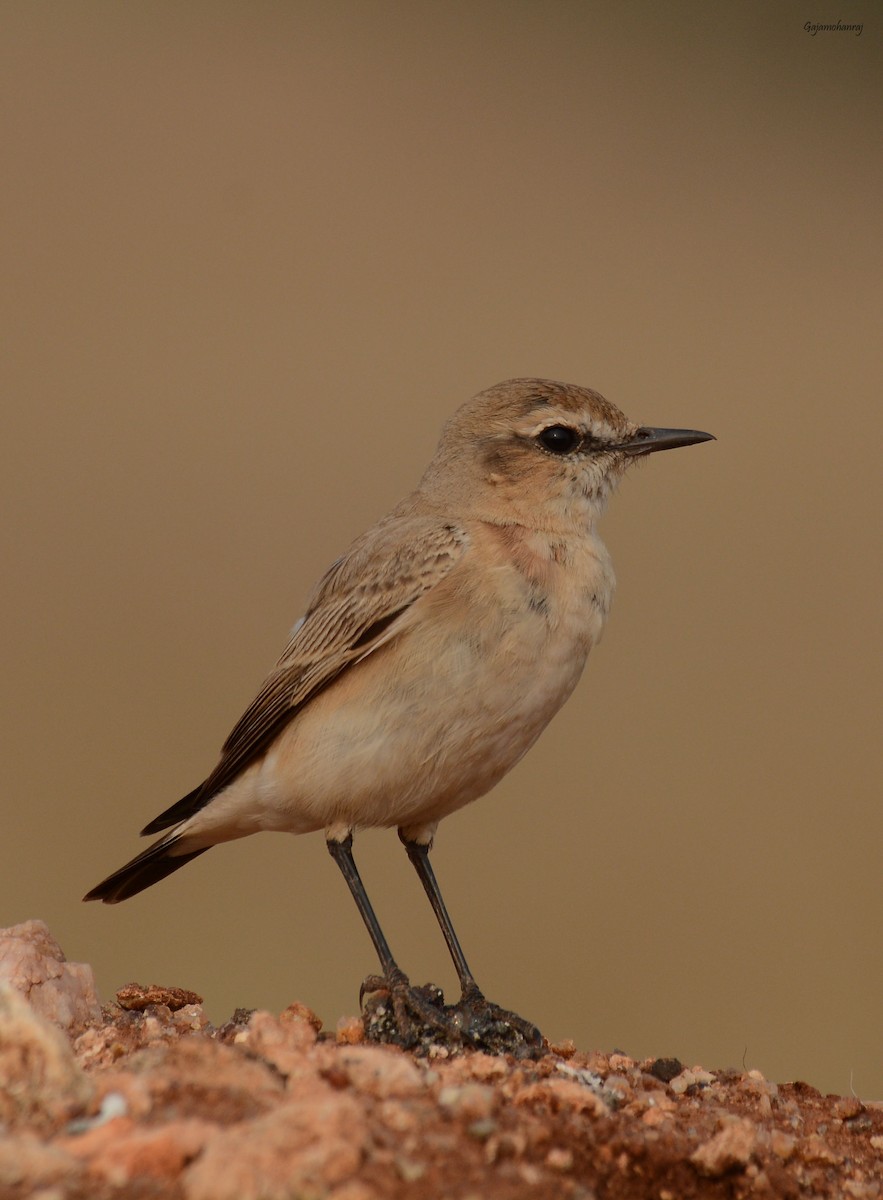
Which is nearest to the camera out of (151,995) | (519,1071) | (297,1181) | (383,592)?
(297,1181)

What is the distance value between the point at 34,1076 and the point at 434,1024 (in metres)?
2.09

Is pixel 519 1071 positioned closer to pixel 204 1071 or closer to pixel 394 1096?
pixel 394 1096

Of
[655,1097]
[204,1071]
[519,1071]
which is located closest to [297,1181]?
[204,1071]

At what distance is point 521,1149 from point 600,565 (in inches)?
117

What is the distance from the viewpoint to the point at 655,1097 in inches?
163

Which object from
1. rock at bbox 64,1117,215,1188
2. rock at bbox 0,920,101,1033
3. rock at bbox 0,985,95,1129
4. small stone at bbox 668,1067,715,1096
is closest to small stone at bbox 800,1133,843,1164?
small stone at bbox 668,1067,715,1096

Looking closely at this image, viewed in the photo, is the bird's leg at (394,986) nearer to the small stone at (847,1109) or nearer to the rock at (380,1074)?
the rock at (380,1074)

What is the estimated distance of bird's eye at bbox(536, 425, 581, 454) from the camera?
19.0ft

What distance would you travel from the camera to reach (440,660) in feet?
16.4

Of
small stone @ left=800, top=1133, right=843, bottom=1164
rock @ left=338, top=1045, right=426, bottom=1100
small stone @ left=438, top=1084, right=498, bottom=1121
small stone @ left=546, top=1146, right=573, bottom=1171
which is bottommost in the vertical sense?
small stone @ left=800, top=1133, right=843, bottom=1164

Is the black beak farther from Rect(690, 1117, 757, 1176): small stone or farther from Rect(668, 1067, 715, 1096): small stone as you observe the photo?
Rect(690, 1117, 757, 1176): small stone

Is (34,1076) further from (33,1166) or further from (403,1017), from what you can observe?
(403,1017)

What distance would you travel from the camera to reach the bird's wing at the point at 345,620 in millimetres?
5238

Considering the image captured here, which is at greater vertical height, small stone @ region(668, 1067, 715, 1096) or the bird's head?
the bird's head
